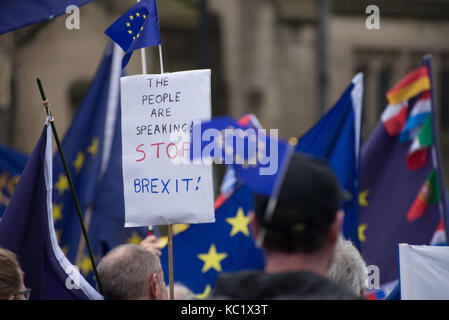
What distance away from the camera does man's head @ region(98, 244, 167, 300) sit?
3262mm

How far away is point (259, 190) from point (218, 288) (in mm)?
265

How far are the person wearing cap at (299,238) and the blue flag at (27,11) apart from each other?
8.81 ft

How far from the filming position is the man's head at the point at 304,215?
189 centimetres

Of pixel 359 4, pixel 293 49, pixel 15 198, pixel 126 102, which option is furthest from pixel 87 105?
pixel 359 4

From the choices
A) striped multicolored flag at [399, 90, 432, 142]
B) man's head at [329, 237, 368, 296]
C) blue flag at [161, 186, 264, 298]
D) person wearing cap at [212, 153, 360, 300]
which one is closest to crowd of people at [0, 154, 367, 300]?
person wearing cap at [212, 153, 360, 300]

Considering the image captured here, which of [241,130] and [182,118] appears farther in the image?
[182,118]

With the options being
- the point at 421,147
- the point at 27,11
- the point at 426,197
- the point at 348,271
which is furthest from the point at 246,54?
the point at 348,271

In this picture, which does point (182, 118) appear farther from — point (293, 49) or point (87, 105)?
point (293, 49)

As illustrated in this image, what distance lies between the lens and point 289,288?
1.87 metres

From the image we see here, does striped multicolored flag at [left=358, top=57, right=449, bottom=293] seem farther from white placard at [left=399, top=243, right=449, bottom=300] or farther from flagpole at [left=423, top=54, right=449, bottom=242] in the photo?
white placard at [left=399, top=243, right=449, bottom=300]

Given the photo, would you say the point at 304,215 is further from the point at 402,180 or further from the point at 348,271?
the point at 402,180

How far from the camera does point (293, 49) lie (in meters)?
13.1

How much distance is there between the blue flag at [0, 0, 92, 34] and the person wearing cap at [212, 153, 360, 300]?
2.69m

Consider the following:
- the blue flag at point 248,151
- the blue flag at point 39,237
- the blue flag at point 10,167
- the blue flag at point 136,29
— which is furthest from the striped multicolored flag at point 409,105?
the blue flag at point 248,151
